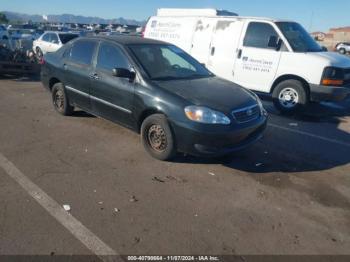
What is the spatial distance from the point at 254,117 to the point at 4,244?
349cm

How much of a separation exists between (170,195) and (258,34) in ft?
19.0

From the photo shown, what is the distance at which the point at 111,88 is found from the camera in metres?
5.48

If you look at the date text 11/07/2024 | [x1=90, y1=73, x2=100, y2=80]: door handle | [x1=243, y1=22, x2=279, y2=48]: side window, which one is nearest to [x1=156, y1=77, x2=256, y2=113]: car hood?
[x1=90, y1=73, x2=100, y2=80]: door handle

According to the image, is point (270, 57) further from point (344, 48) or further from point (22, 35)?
point (344, 48)

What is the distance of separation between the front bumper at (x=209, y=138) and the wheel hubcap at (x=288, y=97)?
12.5 ft

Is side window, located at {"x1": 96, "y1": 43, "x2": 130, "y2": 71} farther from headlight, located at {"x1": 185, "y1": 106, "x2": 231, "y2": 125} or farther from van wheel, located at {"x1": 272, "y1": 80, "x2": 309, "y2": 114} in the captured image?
van wheel, located at {"x1": 272, "y1": 80, "x2": 309, "y2": 114}

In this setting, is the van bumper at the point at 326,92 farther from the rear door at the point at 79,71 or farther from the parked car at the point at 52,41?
the parked car at the point at 52,41

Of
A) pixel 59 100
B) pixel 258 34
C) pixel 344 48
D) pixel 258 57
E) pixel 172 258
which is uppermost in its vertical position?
pixel 258 34

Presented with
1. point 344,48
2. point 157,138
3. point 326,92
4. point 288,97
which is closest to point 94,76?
point 157,138

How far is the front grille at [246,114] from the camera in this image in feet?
15.3

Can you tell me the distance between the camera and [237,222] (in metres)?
3.61

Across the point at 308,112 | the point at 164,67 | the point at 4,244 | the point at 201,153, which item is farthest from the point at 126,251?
the point at 308,112

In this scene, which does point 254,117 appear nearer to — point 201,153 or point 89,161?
point 201,153

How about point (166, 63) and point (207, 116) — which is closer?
point (207, 116)
